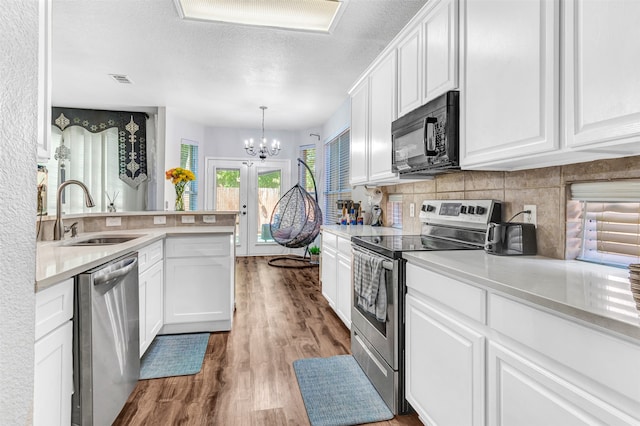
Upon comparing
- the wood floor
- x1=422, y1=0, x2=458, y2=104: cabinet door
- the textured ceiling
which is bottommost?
the wood floor

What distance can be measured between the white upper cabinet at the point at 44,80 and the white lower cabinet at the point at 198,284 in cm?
159

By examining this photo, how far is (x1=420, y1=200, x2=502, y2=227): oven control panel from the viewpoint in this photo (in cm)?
202

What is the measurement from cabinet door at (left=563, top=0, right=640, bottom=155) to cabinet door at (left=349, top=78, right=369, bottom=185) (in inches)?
80.4

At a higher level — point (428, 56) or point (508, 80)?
point (428, 56)

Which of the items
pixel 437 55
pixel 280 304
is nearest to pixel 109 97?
pixel 280 304

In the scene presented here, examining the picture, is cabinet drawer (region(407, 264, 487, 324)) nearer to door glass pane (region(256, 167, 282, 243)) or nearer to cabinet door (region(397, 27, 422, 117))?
cabinet door (region(397, 27, 422, 117))

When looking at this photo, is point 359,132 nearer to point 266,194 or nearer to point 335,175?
point 335,175

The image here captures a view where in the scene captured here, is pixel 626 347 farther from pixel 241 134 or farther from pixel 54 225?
pixel 241 134

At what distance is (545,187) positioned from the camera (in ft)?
5.61

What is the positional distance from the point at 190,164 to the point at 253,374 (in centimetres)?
A: 504

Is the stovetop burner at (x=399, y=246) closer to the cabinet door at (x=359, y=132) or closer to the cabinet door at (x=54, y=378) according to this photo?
the cabinet door at (x=359, y=132)

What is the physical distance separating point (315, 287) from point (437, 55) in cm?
326

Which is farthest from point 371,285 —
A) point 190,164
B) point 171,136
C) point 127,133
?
point 190,164

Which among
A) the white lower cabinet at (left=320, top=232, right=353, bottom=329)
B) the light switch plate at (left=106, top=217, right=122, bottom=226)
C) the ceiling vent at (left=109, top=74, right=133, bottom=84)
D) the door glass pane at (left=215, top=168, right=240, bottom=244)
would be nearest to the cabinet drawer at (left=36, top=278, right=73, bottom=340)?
the white lower cabinet at (left=320, top=232, right=353, bottom=329)
